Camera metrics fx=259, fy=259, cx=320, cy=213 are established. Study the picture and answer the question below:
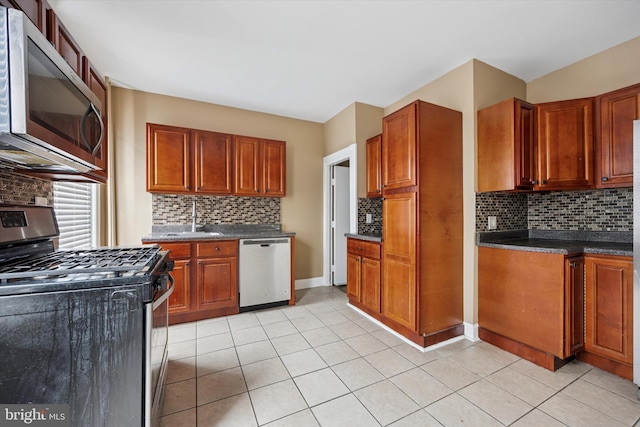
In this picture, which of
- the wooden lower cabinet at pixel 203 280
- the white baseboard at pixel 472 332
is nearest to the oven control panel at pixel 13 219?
the wooden lower cabinet at pixel 203 280

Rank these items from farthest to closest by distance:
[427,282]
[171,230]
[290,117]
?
[290,117]
[171,230]
[427,282]

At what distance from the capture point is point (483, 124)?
7.93 feet

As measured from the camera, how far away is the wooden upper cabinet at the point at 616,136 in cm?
199

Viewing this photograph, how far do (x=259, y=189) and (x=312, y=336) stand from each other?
1.95 meters

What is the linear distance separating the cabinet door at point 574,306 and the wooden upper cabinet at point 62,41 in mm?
3530

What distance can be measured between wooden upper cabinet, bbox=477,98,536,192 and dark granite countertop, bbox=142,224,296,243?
86.5 inches

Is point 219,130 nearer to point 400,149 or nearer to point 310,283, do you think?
point 400,149

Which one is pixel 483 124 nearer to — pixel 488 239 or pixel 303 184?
pixel 488 239

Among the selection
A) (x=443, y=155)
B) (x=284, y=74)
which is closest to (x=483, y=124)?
(x=443, y=155)

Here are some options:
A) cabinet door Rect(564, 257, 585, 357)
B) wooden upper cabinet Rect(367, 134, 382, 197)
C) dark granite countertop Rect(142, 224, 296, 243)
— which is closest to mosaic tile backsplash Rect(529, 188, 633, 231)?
cabinet door Rect(564, 257, 585, 357)

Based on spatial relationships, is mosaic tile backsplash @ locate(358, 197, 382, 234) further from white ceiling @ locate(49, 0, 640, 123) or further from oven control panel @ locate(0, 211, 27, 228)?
oven control panel @ locate(0, 211, 27, 228)

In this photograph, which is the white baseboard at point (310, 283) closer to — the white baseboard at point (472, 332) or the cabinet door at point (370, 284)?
the cabinet door at point (370, 284)

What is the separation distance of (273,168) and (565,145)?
3.06 meters

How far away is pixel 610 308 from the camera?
6.13 ft
